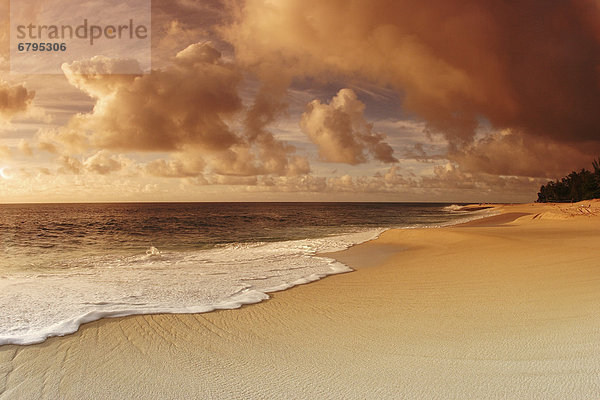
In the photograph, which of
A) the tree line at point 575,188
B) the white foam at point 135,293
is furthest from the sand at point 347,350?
the tree line at point 575,188

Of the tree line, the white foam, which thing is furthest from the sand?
the tree line

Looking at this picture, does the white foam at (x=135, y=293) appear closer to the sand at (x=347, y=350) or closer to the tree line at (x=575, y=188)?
the sand at (x=347, y=350)

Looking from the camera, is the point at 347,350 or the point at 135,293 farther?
the point at 135,293

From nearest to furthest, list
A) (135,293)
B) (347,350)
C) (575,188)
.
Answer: (347,350) < (135,293) < (575,188)

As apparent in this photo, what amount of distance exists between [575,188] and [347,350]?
111999 millimetres

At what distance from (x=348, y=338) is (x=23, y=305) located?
618 cm

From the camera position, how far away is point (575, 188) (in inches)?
3578

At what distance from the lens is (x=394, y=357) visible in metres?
4.11

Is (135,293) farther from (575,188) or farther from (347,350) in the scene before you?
(575,188)

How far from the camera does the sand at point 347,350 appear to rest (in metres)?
3.48

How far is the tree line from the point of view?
77.6 metres

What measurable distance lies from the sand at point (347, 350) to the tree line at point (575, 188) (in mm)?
90833

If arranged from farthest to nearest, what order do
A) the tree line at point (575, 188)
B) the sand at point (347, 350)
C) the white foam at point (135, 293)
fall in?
the tree line at point (575, 188), the white foam at point (135, 293), the sand at point (347, 350)

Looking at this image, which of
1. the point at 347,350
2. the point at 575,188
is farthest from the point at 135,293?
the point at 575,188
